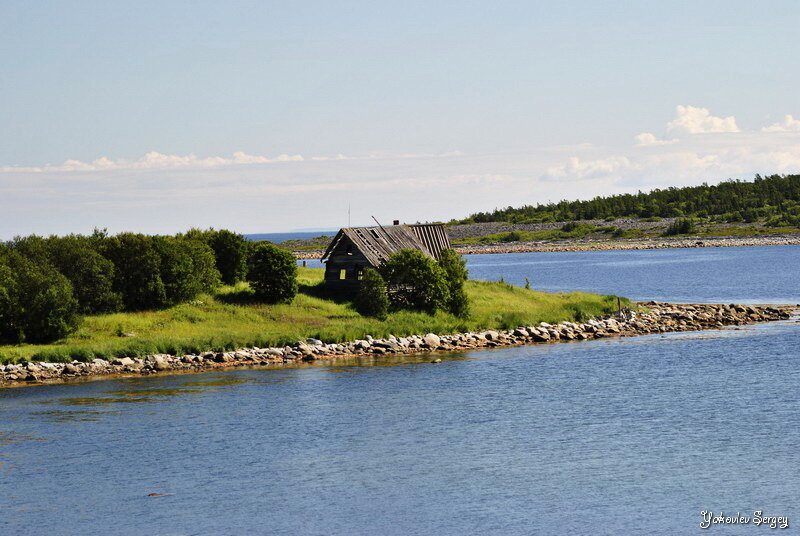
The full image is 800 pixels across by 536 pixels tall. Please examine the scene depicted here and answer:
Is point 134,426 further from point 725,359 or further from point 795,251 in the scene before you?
point 795,251

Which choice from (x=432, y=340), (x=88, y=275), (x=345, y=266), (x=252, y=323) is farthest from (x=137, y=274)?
(x=432, y=340)

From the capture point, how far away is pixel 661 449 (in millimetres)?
36156

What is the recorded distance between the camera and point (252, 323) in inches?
→ 2468

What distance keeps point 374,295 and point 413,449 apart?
29.2 meters

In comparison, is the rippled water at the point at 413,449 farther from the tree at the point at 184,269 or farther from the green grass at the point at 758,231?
the green grass at the point at 758,231

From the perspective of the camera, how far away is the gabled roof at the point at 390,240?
71438 millimetres

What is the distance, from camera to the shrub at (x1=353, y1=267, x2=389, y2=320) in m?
65.8

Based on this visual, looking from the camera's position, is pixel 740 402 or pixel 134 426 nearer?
pixel 134 426

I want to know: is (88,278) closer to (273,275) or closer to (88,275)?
(88,275)

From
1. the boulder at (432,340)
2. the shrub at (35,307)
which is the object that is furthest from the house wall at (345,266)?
the shrub at (35,307)

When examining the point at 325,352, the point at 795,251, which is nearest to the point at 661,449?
the point at 325,352

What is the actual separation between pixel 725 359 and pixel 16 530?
39580 millimetres

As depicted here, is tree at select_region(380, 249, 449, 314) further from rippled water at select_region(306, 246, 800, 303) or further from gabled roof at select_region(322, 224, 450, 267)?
rippled water at select_region(306, 246, 800, 303)

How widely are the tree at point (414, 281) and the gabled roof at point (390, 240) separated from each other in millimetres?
2306
